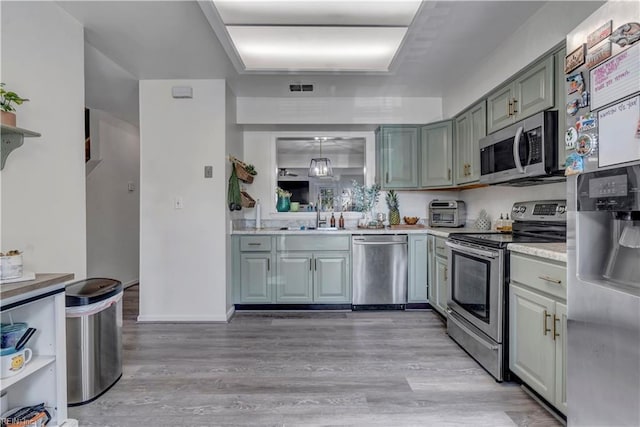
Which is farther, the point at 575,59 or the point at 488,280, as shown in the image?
the point at 488,280

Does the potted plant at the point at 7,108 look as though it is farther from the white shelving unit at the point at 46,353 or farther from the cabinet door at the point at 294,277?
the cabinet door at the point at 294,277

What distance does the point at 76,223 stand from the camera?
2121mm

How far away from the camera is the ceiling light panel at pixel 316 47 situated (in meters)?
2.31

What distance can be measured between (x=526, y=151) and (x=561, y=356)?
1.26m

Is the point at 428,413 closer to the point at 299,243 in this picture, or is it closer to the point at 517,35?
the point at 299,243

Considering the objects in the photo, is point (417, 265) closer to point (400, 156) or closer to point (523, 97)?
point (400, 156)

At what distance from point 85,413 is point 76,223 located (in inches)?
43.8

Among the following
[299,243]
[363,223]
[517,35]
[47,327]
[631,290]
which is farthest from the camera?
[363,223]

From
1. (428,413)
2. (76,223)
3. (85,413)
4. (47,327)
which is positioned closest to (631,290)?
(428,413)

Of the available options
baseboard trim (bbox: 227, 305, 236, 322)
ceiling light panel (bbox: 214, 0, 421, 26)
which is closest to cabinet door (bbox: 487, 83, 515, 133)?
ceiling light panel (bbox: 214, 0, 421, 26)

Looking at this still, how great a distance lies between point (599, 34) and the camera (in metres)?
1.20

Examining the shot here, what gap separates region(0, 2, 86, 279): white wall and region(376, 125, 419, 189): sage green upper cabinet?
2.90 metres

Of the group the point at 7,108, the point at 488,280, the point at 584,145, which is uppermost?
the point at 7,108

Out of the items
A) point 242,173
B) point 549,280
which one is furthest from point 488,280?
point 242,173
